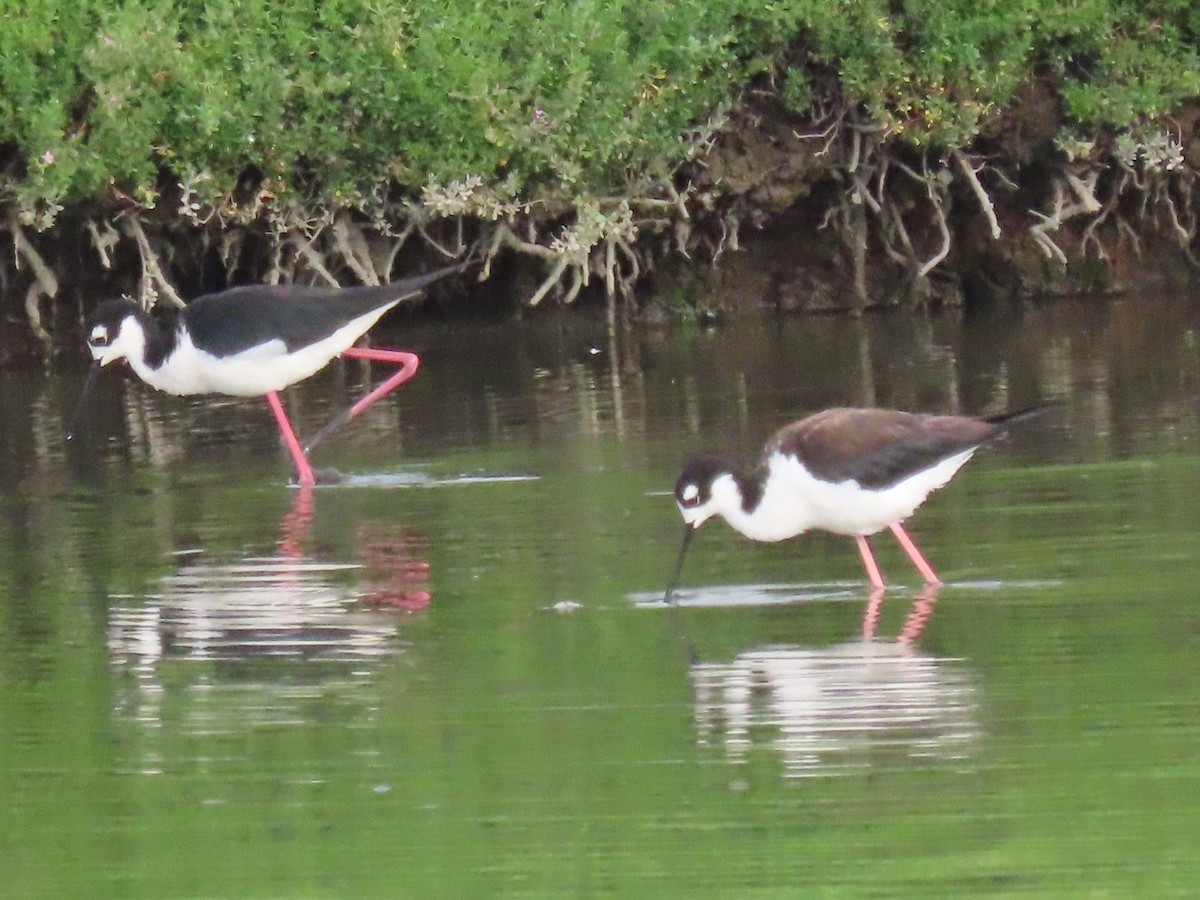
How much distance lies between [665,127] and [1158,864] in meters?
9.88

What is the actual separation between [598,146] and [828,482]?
22.5ft

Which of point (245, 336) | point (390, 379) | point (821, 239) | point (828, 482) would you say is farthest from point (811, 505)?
point (821, 239)

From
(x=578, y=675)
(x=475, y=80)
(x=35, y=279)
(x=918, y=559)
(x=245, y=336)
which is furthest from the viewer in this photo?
(x=35, y=279)

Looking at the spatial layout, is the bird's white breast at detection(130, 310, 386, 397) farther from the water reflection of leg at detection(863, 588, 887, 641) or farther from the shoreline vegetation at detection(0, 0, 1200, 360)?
the water reflection of leg at detection(863, 588, 887, 641)

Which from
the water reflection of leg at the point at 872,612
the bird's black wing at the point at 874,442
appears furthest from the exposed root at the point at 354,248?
the water reflection of leg at the point at 872,612

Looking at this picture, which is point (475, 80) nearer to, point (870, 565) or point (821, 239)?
point (821, 239)

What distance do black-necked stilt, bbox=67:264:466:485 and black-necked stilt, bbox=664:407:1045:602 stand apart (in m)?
3.21

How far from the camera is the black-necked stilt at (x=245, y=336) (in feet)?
33.6

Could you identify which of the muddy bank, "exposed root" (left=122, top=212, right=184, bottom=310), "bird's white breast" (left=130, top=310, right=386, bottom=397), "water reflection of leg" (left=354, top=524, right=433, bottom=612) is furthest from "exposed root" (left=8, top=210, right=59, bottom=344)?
"water reflection of leg" (left=354, top=524, right=433, bottom=612)

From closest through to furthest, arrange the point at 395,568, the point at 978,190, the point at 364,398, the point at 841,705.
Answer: the point at 841,705, the point at 395,568, the point at 364,398, the point at 978,190

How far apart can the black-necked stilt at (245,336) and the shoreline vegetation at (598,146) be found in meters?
2.20

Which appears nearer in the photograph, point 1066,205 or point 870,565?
point 870,565

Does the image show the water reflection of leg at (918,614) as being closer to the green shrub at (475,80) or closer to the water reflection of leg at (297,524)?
the water reflection of leg at (297,524)

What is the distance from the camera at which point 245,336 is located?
10.2 meters
